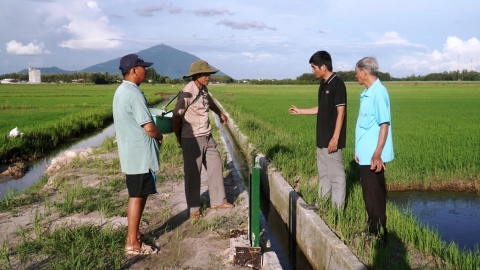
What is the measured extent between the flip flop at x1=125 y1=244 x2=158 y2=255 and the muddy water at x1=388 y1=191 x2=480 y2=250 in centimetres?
253

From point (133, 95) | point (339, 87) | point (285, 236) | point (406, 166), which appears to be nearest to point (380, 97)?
point (339, 87)

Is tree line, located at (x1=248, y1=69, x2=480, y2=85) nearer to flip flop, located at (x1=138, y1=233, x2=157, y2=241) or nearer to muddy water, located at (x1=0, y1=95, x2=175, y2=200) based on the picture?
muddy water, located at (x1=0, y1=95, x2=175, y2=200)

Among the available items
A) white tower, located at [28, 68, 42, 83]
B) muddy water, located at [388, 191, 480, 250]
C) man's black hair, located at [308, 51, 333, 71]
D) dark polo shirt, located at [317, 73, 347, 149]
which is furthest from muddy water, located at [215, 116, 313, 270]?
white tower, located at [28, 68, 42, 83]

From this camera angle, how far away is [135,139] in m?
3.61

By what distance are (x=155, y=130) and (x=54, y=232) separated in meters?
1.31

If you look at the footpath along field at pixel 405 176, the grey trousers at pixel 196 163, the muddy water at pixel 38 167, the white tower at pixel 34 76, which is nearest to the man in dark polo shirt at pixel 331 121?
the footpath along field at pixel 405 176

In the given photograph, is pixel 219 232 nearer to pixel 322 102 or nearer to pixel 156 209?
pixel 156 209

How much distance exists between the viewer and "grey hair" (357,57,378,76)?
3508mm

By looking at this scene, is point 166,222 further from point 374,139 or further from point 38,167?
point 38,167

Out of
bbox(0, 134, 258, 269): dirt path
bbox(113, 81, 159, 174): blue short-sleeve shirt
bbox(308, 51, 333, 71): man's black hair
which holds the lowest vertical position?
bbox(0, 134, 258, 269): dirt path

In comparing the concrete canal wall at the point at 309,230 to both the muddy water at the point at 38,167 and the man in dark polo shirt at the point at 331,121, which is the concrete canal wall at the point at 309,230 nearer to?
the man in dark polo shirt at the point at 331,121

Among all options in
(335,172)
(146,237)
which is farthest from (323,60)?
(146,237)

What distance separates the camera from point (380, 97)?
3443 mm

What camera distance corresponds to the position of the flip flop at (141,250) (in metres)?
3.71
